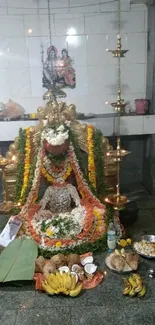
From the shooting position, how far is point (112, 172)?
5016 millimetres

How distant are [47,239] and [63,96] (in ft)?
9.26

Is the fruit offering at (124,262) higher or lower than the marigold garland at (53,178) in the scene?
lower

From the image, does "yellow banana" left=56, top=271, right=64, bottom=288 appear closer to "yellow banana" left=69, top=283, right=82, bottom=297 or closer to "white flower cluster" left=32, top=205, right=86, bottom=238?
"yellow banana" left=69, top=283, right=82, bottom=297

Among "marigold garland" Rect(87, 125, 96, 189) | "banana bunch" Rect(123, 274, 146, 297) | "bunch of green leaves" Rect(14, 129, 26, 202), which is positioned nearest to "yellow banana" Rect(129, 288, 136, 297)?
"banana bunch" Rect(123, 274, 146, 297)

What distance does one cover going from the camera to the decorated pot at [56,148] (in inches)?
171

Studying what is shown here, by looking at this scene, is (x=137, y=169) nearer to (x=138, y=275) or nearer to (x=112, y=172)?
(x=112, y=172)

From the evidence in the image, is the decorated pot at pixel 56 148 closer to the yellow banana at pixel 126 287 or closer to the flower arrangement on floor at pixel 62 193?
the flower arrangement on floor at pixel 62 193

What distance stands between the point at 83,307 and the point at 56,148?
208cm

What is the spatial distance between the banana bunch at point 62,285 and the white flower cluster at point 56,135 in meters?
1.74

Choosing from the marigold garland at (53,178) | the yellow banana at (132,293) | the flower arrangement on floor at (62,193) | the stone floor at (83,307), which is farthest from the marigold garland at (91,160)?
the yellow banana at (132,293)

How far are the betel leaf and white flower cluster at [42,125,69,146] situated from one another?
138 cm

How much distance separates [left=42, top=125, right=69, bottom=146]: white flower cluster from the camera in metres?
4.27

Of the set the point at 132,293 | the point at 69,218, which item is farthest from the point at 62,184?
the point at 132,293

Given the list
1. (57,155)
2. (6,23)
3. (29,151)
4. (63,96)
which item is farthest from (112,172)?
(6,23)
